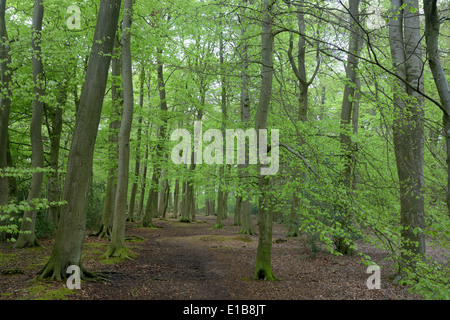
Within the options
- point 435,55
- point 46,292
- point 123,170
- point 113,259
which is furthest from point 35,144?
point 435,55

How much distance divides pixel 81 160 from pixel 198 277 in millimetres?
4043

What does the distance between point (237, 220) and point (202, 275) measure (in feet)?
51.2

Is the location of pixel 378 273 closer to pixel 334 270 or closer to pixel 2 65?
pixel 334 270

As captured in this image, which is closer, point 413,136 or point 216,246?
point 413,136

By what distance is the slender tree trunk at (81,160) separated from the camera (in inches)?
234

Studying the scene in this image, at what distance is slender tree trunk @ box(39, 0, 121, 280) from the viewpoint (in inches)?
234

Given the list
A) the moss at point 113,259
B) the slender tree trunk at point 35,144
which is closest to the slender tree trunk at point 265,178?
the moss at point 113,259

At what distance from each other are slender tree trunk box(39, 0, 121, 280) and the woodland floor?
538mm

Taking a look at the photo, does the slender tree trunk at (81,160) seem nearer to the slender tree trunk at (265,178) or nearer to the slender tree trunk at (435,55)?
the slender tree trunk at (265,178)

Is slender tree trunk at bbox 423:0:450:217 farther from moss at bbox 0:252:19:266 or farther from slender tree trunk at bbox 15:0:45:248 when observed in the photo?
slender tree trunk at bbox 15:0:45:248

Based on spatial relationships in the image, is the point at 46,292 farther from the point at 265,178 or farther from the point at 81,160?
the point at 265,178

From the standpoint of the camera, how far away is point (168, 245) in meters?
12.2

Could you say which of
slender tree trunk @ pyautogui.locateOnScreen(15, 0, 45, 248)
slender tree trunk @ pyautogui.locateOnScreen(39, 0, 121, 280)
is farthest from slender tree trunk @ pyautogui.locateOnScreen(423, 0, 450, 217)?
slender tree trunk @ pyautogui.locateOnScreen(15, 0, 45, 248)
